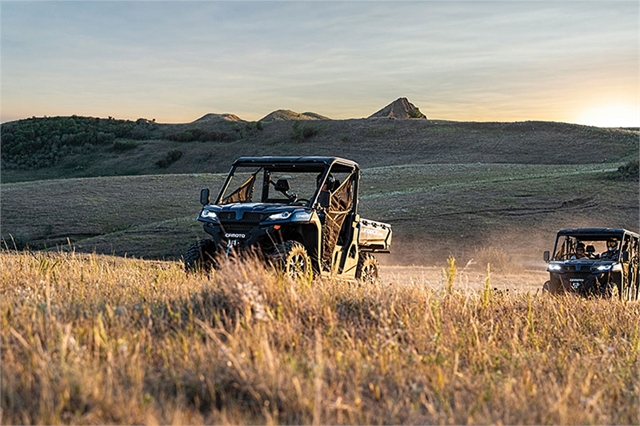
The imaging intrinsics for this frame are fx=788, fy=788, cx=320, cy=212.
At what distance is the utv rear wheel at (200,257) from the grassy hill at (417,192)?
26.4ft

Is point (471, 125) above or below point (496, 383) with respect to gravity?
above

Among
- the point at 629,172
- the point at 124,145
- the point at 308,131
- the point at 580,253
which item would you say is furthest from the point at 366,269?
the point at 124,145

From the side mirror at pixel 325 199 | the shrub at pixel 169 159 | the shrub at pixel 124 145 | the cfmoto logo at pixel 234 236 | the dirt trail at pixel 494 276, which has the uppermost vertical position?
the shrub at pixel 124 145

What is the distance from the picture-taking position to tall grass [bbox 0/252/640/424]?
508cm

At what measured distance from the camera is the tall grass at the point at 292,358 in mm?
5078

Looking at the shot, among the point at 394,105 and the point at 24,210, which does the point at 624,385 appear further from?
the point at 394,105

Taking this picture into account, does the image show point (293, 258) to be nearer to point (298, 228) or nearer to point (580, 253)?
point (298, 228)

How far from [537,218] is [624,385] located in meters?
28.0

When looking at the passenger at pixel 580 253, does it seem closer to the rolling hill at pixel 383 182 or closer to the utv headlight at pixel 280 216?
the utv headlight at pixel 280 216

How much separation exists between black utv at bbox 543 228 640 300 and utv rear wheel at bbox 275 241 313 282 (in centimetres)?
654

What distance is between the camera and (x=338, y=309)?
767 cm

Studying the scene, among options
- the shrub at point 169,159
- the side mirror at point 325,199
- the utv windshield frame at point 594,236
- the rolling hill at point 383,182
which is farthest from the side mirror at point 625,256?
the shrub at point 169,159

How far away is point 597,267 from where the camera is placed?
16078 mm

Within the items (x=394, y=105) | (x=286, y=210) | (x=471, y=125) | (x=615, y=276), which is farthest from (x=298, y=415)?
(x=394, y=105)
